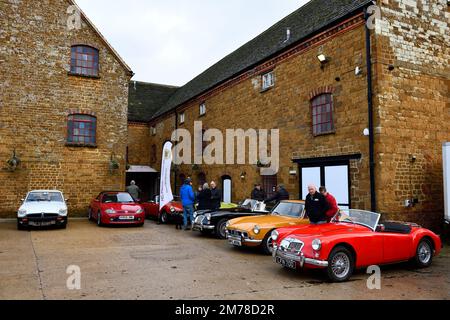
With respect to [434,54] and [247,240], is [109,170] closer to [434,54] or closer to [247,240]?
[247,240]

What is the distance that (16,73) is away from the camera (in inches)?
654

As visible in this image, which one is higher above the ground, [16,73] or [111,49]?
[111,49]

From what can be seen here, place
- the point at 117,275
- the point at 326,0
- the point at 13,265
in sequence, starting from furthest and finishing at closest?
1. the point at 326,0
2. the point at 13,265
3. the point at 117,275

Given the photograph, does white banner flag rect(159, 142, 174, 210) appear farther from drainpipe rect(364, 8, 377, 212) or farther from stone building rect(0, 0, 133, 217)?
drainpipe rect(364, 8, 377, 212)

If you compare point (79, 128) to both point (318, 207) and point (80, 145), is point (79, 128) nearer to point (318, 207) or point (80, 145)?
point (80, 145)

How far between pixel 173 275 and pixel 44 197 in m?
9.25

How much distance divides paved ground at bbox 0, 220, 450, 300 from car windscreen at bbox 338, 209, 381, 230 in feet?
3.31

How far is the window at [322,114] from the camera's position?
1253 centimetres

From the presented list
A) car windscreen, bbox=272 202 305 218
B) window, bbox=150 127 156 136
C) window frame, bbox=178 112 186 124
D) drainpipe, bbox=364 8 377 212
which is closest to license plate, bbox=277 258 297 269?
car windscreen, bbox=272 202 305 218

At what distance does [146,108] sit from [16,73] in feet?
48.1

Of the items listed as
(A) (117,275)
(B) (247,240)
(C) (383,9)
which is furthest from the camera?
(C) (383,9)

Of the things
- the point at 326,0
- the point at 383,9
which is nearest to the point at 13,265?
the point at 383,9

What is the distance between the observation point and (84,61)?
712 inches

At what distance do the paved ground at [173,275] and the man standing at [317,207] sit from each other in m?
1.47
